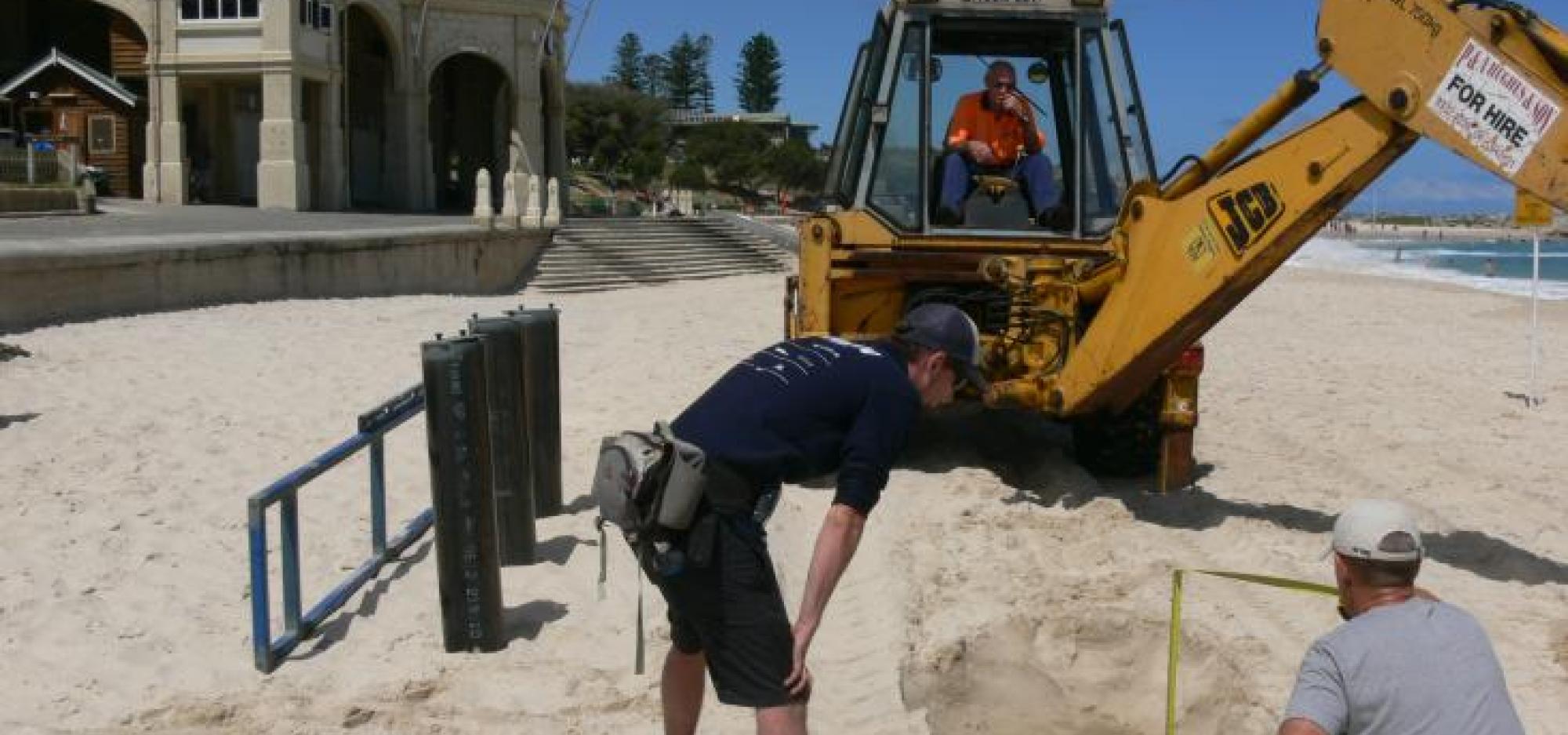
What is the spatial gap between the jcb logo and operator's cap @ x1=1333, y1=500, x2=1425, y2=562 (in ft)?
12.5

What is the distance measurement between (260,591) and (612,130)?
80078mm

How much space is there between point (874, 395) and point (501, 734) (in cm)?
206

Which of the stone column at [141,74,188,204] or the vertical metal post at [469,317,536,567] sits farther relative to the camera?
the stone column at [141,74,188,204]

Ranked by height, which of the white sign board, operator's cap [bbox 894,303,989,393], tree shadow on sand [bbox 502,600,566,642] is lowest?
tree shadow on sand [bbox 502,600,566,642]

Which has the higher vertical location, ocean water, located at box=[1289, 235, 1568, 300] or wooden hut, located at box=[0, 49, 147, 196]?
wooden hut, located at box=[0, 49, 147, 196]

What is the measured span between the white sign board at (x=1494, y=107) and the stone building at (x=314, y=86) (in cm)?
2780

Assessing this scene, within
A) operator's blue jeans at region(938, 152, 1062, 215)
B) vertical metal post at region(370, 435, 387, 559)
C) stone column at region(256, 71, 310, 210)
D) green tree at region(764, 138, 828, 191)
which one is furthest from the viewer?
green tree at region(764, 138, 828, 191)

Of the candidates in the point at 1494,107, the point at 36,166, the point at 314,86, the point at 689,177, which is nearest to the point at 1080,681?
the point at 1494,107

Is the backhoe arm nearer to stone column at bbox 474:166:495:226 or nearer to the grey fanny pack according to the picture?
the grey fanny pack

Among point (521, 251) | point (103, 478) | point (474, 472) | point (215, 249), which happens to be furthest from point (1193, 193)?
point (521, 251)

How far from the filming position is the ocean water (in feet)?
145

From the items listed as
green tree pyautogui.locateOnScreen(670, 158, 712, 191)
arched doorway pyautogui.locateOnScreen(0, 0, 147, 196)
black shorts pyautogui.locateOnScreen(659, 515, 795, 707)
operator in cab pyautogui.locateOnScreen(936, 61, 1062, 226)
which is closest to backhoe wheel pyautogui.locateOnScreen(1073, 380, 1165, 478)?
operator in cab pyautogui.locateOnScreen(936, 61, 1062, 226)

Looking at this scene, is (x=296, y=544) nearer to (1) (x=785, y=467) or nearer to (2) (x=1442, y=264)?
(1) (x=785, y=467)

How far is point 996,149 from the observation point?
29.6 ft
